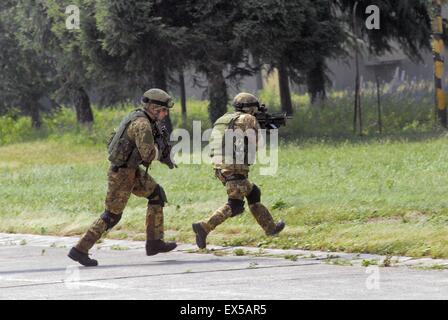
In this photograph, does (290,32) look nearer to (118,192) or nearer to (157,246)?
(157,246)

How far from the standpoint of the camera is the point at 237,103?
13.9m

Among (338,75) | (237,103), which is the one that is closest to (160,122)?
(237,103)

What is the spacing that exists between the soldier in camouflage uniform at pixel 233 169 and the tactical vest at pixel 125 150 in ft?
3.80

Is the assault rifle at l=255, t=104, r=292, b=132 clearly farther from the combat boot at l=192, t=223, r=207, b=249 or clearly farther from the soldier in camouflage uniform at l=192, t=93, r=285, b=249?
the combat boot at l=192, t=223, r=207, b=249

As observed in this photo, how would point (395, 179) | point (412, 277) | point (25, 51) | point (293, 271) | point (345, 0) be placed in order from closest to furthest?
point (412, 277), point (293, 271), point (395, 179), point (345, 0), point (25, 51)

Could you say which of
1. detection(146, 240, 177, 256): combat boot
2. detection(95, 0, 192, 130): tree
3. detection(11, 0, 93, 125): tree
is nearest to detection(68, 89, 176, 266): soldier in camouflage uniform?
detection(146, 240, 177, 256): combat boot

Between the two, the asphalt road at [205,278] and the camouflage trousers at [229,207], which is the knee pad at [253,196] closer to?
the camouflage trousers at [229,207]

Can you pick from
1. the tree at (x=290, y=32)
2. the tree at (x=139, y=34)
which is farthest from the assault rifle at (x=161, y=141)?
the tree at (x=139, y=34)

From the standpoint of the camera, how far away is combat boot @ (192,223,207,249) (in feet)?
45.4

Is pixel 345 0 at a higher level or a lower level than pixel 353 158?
higher

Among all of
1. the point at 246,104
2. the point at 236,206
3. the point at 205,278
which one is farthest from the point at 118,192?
the point at 205,278

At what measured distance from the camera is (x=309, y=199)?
1683 centimetres

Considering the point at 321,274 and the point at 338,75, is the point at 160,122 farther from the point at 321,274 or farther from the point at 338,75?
the point at 338,75
